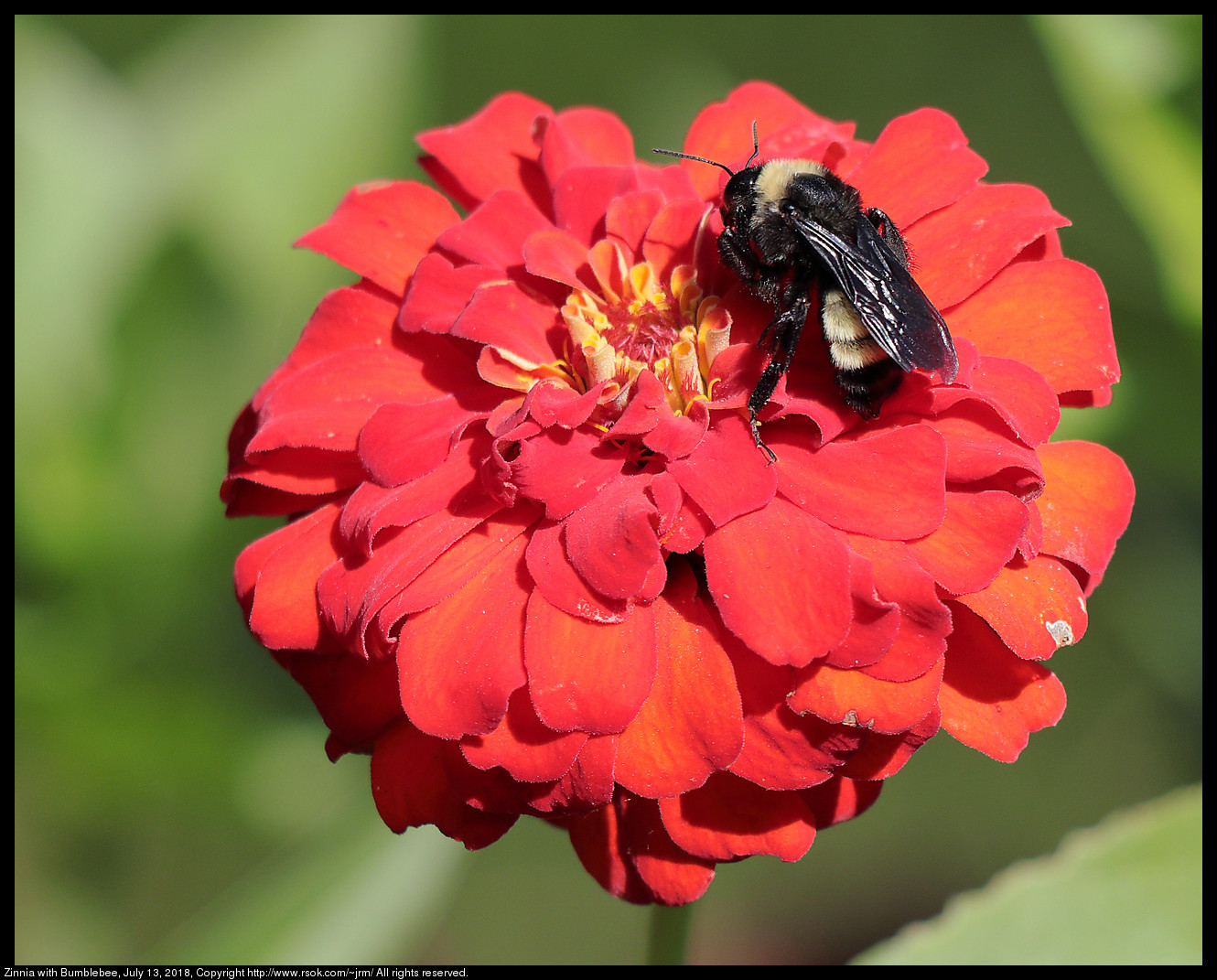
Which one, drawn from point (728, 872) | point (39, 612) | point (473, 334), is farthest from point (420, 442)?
point (728, 872)

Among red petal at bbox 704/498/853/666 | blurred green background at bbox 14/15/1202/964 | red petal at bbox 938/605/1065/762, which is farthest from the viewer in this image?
blurred green background at bbox 14/15/1202/964

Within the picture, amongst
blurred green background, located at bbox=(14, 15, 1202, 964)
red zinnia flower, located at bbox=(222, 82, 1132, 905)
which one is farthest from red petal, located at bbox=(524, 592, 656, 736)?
blurred green background, located at bbox=(14, 15, 1202, 964)

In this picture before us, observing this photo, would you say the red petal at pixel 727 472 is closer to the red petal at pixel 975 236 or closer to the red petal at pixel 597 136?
the red petal at pixel 975 236

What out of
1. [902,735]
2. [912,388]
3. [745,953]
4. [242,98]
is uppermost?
[242,98]

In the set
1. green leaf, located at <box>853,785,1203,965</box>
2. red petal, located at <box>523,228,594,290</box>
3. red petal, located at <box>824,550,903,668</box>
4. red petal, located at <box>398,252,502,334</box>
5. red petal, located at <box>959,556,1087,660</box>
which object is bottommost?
green leaf, located at <box>853,785,1203,965</box>

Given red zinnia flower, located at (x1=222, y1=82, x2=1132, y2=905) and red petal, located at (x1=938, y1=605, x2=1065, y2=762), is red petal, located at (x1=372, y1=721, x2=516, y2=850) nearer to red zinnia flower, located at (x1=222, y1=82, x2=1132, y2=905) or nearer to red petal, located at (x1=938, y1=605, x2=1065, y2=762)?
red zinnia flower, located at (x1=222, y1=82, x2=1132, y2=905)

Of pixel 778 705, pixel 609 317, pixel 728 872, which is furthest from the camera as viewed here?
pixel 728 872

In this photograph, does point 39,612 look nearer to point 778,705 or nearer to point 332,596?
point 332,596
